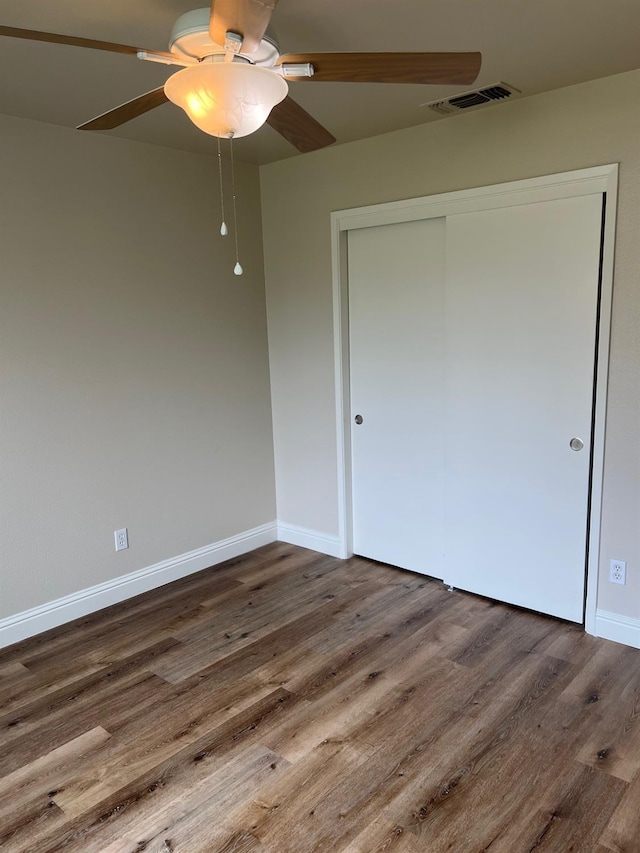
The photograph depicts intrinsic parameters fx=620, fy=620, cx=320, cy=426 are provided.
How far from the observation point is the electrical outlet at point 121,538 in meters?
3.41

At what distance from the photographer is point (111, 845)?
6.10 ft

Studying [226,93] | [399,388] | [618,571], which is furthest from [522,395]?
[226,93]

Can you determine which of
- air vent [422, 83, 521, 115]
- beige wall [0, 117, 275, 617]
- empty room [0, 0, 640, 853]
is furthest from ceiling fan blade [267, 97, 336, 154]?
beige wall [0, 117, 275, 617]

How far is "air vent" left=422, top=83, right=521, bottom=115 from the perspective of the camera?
2.64 meters

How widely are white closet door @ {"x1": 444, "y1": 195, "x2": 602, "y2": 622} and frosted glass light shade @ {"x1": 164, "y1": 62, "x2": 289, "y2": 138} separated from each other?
5.40ft

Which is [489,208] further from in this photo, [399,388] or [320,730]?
[320,730]

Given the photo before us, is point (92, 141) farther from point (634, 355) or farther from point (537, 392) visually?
point (634, 355)

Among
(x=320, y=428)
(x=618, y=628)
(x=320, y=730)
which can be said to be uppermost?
(x=320, y=428)

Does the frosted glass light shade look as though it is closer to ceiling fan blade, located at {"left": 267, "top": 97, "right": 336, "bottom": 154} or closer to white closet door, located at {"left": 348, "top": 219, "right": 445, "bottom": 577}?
ceiling fan blade, located at {"left": 267, "top": 97, "right": 336, "bottom": 154}

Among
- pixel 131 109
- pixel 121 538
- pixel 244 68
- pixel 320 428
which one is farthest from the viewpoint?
pixel 320 428

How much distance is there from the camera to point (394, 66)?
5.03ft

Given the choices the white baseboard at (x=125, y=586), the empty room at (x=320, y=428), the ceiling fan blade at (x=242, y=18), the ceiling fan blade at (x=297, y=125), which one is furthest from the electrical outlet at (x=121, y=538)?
the ceiling fan blade at (x=242, y=18)

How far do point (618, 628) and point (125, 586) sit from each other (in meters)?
2.54

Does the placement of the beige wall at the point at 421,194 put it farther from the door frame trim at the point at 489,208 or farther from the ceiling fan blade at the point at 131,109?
the ceiling fan blade at the point at 131,109
